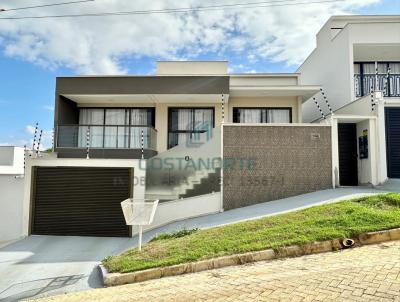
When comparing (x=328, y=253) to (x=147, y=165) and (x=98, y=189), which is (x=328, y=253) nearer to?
(x=147, y=165)

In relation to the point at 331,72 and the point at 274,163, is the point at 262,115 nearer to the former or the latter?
the point at 331,72

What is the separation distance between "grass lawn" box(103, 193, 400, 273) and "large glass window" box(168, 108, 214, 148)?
8544mm

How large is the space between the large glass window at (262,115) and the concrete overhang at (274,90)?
0.95 m

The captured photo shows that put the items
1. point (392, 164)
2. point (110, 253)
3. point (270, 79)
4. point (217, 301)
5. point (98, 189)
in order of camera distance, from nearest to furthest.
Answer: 1. point (217, 301)
2. point (110, 253)
3. point (98, 189)
4. point (392, 164)
5. point (270, 79)

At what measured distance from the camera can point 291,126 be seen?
12.0m

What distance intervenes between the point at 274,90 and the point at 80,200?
988cm

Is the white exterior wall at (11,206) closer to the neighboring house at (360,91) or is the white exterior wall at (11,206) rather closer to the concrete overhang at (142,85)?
the concrete overhang at (142,85)

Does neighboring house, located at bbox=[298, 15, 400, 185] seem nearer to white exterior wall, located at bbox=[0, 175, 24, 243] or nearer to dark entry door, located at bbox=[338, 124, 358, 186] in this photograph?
dark entry door, located at bbox=[338, 124, 358, 186]

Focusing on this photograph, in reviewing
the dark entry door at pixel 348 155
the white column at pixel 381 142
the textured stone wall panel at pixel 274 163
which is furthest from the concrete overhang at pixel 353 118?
the textured stone wall panel at pixel 274 163

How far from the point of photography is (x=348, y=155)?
43.3ft

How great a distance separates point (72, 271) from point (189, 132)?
10045mm

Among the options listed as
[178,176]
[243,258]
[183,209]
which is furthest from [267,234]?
[178,176]

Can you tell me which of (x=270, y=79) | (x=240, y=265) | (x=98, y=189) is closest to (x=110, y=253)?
(x=98, y=189)

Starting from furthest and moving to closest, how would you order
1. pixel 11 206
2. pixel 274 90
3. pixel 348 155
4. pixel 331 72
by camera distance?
pixel 331 72
pixel 274 90
pixel 348 155
pixel 11 206
